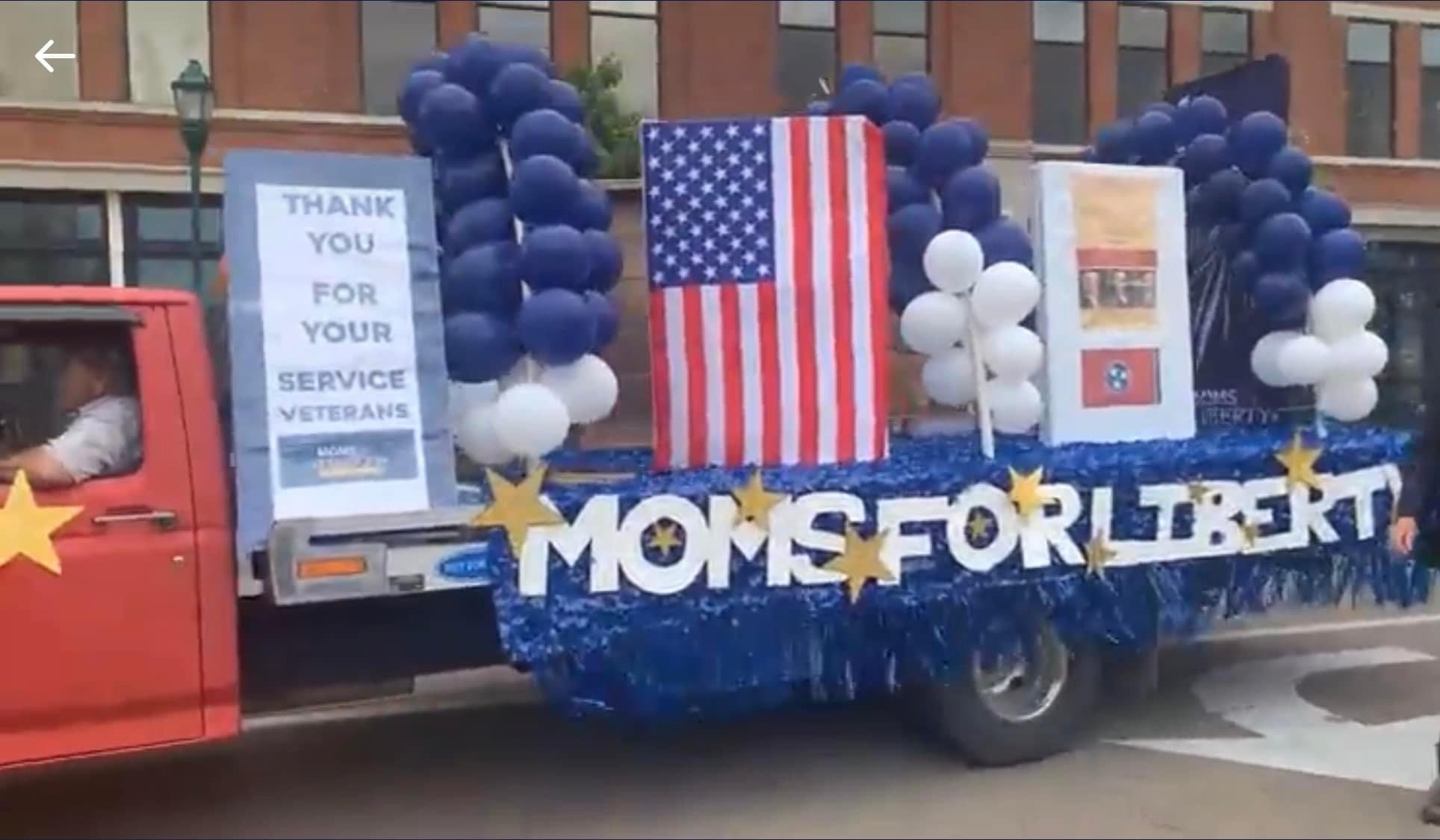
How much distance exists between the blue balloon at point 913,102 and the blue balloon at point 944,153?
28 cm

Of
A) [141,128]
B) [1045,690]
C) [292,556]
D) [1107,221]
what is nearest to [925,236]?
[1107,221]

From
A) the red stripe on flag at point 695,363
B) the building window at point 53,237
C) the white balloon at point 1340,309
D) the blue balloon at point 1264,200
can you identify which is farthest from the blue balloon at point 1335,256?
the building window at point 53,237

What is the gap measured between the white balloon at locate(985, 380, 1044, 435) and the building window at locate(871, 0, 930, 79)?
15.3m

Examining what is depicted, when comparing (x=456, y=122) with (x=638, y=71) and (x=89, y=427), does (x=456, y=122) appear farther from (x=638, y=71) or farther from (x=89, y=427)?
(x=638, y=71)

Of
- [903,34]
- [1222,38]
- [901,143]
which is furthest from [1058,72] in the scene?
[901,143]

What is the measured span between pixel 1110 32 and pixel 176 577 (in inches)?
770

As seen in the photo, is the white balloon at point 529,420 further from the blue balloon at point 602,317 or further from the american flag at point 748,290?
the american flag at point 748,290

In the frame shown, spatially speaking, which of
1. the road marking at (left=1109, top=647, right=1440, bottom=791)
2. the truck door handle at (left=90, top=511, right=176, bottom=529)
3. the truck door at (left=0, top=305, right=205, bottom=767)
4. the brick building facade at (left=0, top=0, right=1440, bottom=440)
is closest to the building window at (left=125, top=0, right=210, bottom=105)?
the brick building facade at (left=0, top=0, right=1440, bottom=440)

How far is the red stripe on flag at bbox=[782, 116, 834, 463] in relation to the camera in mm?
6066

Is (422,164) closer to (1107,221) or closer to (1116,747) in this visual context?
(1107,221)

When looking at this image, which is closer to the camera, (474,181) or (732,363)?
(474,181)

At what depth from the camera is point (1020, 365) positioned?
6496 millimetres

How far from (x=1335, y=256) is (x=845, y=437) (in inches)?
117

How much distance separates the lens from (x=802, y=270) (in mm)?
6074
